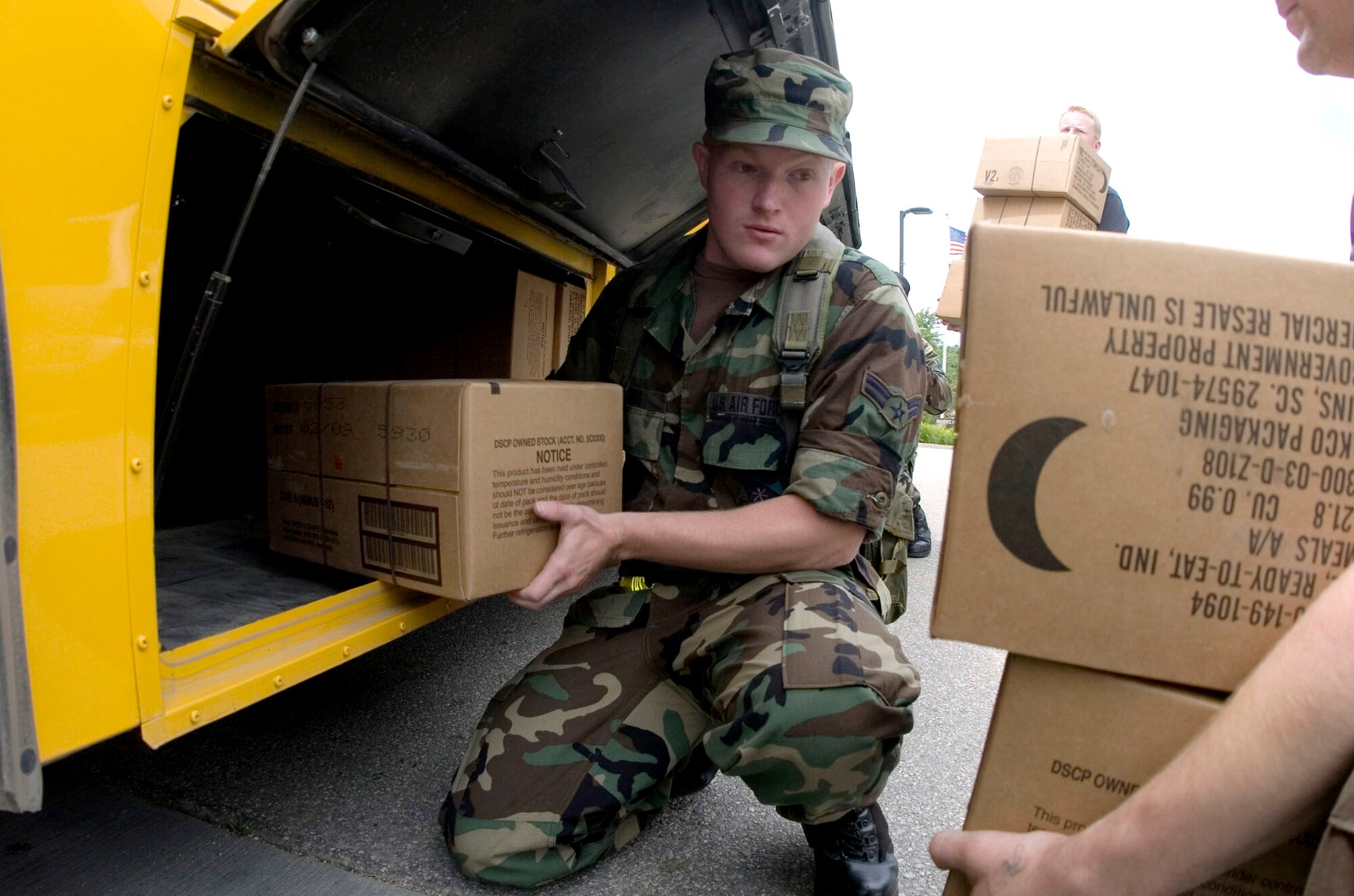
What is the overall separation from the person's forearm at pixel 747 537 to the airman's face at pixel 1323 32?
907mm

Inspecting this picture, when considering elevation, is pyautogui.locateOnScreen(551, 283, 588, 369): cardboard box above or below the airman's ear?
below

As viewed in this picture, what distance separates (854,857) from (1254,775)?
90 centimetres

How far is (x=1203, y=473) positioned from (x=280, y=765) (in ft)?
5.49

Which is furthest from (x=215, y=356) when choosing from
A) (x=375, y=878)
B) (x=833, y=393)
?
(x=833, y=393)

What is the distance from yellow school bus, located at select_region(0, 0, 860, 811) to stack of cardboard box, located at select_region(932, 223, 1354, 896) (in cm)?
92

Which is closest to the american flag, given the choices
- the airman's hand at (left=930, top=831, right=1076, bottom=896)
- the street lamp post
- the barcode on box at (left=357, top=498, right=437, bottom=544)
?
the street lamp post

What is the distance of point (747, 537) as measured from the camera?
61.2 inches

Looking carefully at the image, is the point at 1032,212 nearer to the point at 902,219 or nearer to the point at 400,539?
the point at 400,539

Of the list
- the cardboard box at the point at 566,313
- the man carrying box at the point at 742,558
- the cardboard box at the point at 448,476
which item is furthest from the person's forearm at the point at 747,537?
the cardboard box at the point at 566,313

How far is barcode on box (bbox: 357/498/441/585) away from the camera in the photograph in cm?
A: 142

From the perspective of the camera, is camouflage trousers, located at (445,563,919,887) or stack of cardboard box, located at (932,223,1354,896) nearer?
stack of cardboard box, located at (932,223,1354,896)

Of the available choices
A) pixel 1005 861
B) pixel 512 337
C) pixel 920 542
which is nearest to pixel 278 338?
pixel 512 337

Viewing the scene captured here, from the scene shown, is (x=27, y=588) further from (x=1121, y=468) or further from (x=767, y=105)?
(x=767, y=105)

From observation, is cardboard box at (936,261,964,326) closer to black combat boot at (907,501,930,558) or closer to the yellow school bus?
black combat boot at (907,501,930,558)
